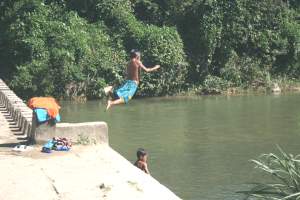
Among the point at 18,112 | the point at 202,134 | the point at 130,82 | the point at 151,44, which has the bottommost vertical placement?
the point at 202,134

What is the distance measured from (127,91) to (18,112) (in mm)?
4615

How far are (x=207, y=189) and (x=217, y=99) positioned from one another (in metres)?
19.4

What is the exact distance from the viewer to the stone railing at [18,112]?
13.2 meters

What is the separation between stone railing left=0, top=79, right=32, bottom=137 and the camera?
13188 mm

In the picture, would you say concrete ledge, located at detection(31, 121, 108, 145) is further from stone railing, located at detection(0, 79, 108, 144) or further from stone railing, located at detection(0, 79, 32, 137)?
stone railing, located at detection(0, 79, 32, 137)

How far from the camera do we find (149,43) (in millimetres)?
34750

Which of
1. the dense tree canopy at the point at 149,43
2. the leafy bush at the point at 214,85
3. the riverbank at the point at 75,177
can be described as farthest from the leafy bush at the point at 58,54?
the riverbank at the point at 75,177

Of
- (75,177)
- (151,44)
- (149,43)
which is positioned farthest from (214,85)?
(75,177)

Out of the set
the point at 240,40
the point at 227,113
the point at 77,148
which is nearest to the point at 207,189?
the point at 77,148

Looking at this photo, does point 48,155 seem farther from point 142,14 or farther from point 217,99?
point 142,14

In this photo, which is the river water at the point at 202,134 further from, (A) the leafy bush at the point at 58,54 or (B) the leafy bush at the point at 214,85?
(B) the leafy bush at the point at 214,85

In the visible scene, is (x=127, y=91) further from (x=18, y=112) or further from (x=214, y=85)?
(x=214, y=85)

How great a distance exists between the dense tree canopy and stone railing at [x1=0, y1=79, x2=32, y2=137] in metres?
12.0

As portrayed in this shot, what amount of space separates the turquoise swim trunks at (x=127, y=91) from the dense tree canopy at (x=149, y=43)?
20.9 m
